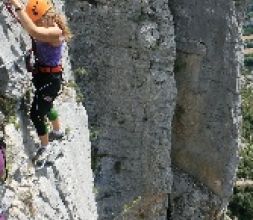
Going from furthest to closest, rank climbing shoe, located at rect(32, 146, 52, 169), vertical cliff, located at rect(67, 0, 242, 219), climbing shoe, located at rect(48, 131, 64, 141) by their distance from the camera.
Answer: vertical cliff, located at rect(67, 0, 242, 219) < climbing shoe, located at rect(48, 131, 64, 141) < climbing shoe, located at rect(32, 146, 52, 169)

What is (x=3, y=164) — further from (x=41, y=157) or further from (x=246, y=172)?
(x=246, y=172)

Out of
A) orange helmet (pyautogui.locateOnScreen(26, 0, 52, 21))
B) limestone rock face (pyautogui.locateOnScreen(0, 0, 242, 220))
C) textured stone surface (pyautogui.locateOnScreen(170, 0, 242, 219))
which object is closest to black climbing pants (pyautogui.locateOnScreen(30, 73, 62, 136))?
limestone rock face (pyautogui.locateOnScreen(0, 0, 242, 220))

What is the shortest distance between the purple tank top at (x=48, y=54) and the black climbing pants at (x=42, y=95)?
0.18 m

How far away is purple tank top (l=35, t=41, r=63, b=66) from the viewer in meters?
7.83

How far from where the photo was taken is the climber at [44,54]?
24.2ft

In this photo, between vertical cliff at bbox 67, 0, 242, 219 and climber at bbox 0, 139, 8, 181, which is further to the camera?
vertical cliff at bbox 67, 0, 242, 219

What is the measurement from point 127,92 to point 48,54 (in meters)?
7.62

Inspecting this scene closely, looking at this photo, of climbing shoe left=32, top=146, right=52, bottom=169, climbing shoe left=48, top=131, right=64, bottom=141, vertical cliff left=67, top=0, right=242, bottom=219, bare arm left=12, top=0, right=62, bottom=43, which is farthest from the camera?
vertical cliff left=67, top=0, right=242, bottom=219

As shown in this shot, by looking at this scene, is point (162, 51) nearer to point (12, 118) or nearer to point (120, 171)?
point (120, 171)

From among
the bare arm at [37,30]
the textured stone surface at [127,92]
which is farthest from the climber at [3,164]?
the textured stone surface at [127,92]

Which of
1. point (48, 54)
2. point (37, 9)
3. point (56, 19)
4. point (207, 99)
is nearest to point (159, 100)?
point (207, 99)

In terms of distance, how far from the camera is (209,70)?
59.5 feet

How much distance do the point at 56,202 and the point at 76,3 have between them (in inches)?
289

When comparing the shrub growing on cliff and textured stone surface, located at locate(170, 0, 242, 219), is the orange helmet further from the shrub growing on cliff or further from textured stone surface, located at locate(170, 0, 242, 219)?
the shrub growing on cliff
